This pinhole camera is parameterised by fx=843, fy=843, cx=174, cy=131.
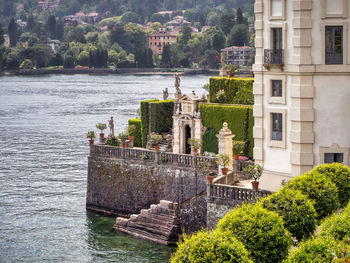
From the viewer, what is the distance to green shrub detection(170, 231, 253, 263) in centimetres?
2309

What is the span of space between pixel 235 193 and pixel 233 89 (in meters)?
15.9

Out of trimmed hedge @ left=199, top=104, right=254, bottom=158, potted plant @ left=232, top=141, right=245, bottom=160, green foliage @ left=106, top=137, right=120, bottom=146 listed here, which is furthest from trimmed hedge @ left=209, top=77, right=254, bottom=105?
green foliage @ left=106, top=137, right=120, bottom=146

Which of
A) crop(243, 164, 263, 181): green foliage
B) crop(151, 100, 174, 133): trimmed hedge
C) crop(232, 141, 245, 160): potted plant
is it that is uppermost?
crop(151, 100, 174, 133): trimmed hedge

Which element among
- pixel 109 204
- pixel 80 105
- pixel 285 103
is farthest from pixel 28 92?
pixel 285 103

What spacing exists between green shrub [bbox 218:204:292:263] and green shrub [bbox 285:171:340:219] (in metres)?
3.76

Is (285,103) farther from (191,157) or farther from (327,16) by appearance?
(191,157)

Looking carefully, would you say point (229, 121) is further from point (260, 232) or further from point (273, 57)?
point (260, 232)

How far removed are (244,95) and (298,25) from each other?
1444 centimetres

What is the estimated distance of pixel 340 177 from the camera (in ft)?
107

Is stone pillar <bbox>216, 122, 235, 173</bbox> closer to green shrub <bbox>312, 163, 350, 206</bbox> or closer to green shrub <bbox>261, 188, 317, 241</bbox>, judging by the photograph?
green shrub <bbox>312, 163, 350, 206</bbox>

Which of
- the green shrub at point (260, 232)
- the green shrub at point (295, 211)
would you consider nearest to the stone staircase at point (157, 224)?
the green shrub at point (295, 211)

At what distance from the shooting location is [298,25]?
3638cm

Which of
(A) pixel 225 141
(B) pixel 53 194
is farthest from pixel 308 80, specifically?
(B) pixel 53 194

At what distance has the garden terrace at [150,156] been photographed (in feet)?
150
